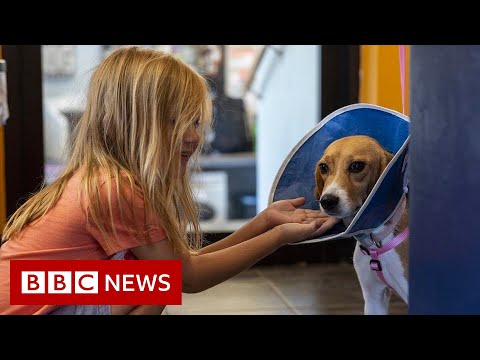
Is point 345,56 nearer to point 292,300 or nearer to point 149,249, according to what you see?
point 292,300

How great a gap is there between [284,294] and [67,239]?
1419mm

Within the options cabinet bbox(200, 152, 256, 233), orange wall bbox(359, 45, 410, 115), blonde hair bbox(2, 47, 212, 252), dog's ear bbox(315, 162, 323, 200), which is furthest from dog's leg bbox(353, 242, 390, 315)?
cabinet bbox(200, 152, 256, 233)

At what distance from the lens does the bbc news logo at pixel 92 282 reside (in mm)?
1133

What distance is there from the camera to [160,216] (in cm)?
116

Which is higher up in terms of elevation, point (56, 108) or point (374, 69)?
point (374, 69)

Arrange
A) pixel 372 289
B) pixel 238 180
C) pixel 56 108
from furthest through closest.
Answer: pixel 238 180 → pixel 56 108 → pixel 372 289

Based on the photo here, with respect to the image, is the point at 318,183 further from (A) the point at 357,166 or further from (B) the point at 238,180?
(B) the point at 238,180

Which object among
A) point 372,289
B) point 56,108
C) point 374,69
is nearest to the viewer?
point 372,289

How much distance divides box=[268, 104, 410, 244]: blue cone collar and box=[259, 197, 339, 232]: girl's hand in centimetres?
2

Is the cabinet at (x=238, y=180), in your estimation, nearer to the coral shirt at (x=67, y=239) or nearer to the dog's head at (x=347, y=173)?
the dog's head at (x=347, y=173)

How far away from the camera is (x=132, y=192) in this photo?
1.13 meters

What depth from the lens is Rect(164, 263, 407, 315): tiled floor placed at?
2150 millimetres

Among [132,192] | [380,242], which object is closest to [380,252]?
[380,242]

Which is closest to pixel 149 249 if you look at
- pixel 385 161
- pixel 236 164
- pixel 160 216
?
pixel 160 216
